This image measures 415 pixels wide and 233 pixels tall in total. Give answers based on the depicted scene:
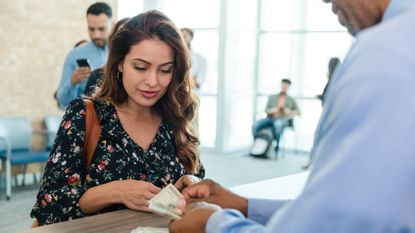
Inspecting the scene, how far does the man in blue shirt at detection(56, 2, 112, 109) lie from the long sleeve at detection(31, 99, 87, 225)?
249cm

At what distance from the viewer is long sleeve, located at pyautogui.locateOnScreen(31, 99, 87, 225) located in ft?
6.10

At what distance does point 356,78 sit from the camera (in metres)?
0.74

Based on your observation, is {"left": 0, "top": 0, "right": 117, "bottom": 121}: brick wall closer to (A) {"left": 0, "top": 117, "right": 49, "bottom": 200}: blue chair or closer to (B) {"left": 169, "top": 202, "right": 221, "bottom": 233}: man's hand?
(A) {"left": 0, "top": 117, "right": 49, "bottom": 200}: blue chair

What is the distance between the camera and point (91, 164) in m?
1.97

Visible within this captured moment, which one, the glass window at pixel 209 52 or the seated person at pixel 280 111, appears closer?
the seated person at pixel 280 111

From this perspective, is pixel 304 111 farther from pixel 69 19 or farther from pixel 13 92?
pixel 13 92

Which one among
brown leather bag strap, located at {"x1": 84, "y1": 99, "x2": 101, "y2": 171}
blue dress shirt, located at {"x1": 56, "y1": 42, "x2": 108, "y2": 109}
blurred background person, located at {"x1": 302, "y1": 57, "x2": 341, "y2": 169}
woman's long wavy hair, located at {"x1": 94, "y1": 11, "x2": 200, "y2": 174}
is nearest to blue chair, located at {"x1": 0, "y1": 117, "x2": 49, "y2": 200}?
blue dress shirt, located at {"x1": 56, "y1": 42, "x2": 108, "y2": 109}

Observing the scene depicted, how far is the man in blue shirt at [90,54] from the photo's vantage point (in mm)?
4496

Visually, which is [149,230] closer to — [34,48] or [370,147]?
[370,147]

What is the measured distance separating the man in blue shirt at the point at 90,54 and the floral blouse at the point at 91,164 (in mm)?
2426

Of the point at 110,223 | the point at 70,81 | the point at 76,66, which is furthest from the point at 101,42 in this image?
the point at 110,223

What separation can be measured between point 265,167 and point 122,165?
6.58m

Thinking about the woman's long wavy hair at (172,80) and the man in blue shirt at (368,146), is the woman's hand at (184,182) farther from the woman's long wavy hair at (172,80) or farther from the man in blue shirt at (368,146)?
the man in blue shirt at (368,146)

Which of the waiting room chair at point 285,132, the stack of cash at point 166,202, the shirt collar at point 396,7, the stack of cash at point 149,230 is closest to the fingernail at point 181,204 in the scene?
the stack of cash at point 166,202
